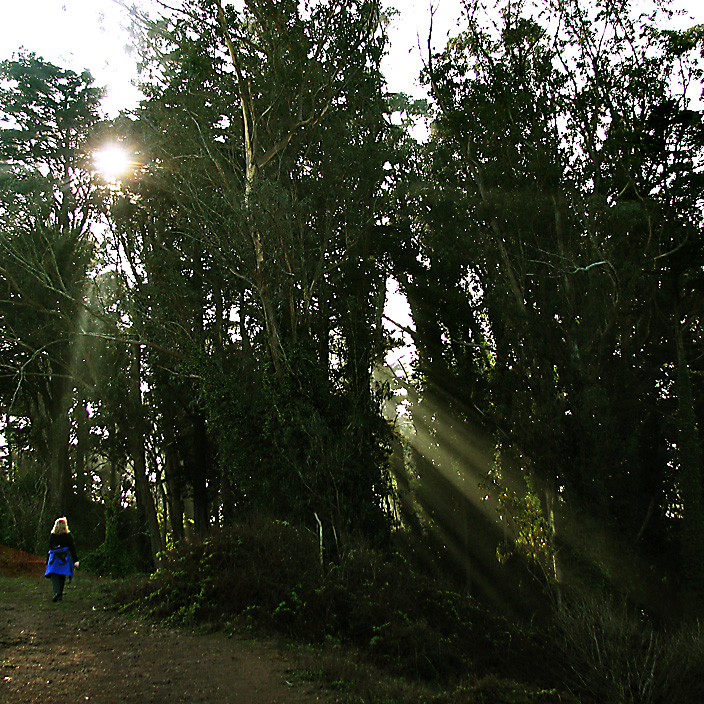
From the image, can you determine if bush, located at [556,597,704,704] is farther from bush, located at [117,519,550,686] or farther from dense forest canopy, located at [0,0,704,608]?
dense forest canopy, located at [0,0,704,608]

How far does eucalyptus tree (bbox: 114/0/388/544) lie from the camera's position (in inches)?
534

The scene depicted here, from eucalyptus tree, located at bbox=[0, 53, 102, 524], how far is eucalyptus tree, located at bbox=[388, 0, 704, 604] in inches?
444

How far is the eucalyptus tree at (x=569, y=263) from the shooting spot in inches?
627

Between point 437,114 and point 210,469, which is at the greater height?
point 437,114

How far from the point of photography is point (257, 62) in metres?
15.8

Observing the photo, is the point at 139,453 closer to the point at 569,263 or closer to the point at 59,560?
the point at 59,560

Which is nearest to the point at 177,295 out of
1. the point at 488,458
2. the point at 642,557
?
the point at 488,458

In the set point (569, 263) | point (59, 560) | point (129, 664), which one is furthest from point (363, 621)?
point (569, 263)

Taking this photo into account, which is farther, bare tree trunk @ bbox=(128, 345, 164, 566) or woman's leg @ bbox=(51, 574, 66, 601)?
bare tree trunk @ bbox=(128, 345, 164, 566)

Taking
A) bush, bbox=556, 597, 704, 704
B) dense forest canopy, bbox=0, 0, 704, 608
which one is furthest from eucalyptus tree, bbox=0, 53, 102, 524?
bush, bbox=556, 597, 704, 704

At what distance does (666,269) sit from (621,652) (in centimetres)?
1404

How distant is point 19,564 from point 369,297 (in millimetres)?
11320

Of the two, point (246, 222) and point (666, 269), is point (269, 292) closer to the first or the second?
point (246, 222)

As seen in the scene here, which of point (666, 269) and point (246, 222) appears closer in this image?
point (246, 222)
